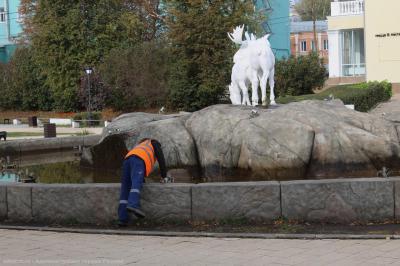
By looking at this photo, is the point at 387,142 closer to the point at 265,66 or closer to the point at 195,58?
the point at 265,66

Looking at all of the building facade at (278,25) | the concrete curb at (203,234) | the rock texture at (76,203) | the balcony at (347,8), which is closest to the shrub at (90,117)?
the balcony at (347,8)

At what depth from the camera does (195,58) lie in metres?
41.1

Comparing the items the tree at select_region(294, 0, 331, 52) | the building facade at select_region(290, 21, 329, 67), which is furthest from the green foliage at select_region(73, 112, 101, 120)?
the building facade at select_region(290, 21, 329, 67)

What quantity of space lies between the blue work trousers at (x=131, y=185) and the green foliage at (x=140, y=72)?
115ft

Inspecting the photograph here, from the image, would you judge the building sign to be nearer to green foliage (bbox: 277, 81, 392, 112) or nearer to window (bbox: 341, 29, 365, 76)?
window (bbox: 341, 29, 365, 76)

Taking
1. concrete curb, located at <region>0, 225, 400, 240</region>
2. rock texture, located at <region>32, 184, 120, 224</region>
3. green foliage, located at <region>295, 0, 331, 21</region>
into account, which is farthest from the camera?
green foliage, located at <region>295, 0, 331, 21</region>

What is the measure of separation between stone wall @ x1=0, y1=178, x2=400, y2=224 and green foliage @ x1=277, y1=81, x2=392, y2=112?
19.7 metres

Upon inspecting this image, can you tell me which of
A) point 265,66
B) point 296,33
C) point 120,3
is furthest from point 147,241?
point 296,33

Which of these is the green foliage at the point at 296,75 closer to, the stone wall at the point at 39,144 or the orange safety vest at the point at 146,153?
the stone wall at the point at 39,144

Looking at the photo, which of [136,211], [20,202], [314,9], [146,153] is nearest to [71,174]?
[20,202]

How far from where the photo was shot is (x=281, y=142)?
11.5m

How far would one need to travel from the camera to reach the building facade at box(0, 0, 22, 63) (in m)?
62.2

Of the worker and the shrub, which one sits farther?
the shrub

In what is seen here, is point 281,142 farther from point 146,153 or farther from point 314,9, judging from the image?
point 314,9
